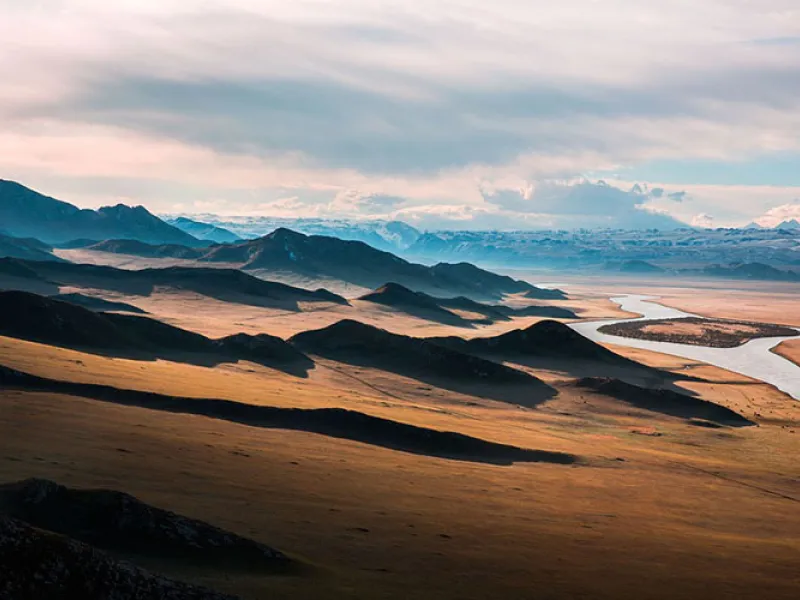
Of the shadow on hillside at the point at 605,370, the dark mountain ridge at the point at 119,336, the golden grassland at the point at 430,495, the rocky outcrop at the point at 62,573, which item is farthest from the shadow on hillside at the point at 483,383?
the rocky outcrop at the point at 62,573

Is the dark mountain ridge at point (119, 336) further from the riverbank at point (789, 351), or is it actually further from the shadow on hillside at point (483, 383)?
the riverbank at point (789, 351)

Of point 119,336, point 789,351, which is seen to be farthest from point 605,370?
point 119,336

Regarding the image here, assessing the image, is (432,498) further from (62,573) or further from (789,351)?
(789,351)

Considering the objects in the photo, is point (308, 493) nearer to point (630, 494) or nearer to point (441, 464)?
point (441, 464)

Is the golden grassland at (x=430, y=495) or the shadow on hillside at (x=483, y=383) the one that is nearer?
the golden grassland at (x=430, y=495)

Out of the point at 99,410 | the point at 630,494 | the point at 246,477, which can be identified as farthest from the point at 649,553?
the point at 99,410

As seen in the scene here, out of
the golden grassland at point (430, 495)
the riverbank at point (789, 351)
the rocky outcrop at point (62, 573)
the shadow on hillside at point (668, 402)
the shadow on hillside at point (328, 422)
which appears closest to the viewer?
the rocky outcrop at point (62, 573)

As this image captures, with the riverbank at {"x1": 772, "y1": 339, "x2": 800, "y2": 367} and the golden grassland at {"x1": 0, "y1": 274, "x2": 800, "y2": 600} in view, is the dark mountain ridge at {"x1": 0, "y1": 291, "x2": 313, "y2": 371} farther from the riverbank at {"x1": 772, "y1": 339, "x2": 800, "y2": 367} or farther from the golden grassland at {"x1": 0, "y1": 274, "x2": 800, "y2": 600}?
the riverbank at {"x1": 772, "y1": 339, "x2": 800, "y2": 367}

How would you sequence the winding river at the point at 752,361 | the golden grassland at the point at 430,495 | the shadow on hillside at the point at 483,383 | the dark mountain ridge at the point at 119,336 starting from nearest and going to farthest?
the golden grassland at the point at 430,495
the shadow on hillside at the point at 483,383
the dark mountain ridge at the point at 119,336
the winding river at the point at 752,361

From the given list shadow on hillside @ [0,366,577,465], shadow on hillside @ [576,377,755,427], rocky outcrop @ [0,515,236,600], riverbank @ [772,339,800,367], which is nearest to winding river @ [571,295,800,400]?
riverbank @ [772,339,800,367]
